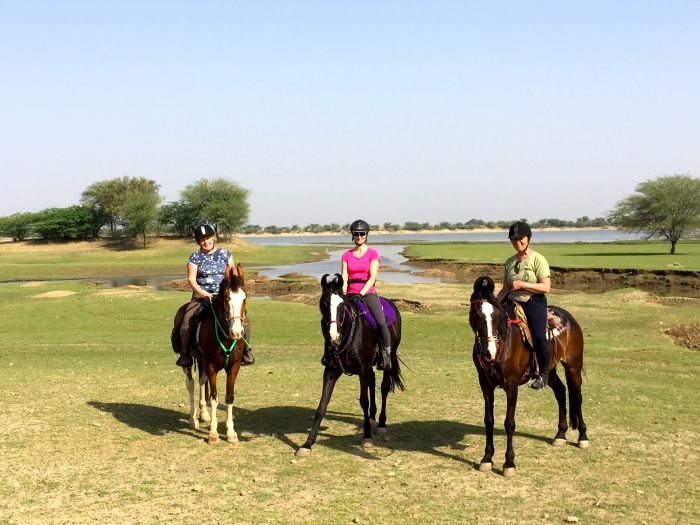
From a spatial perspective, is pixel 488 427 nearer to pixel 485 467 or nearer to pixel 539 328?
pixel 485 467

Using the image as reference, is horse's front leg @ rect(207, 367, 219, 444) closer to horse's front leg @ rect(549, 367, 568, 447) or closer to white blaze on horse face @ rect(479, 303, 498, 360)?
white blaze on horse face @ rect(479, 303, 498, 360)

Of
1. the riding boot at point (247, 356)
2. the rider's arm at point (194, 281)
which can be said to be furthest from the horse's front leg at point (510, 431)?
the rider's arm at point (194, 281)

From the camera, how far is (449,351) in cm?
2047

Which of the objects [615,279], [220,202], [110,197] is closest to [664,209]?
[615,279]

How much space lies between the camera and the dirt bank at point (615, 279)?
143 ft

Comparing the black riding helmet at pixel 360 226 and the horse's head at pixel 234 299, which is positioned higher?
the black riding helmet at pixel 360 226

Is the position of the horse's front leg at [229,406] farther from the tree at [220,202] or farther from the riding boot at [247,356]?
the tree at [220,202]

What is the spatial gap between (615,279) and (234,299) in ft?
148

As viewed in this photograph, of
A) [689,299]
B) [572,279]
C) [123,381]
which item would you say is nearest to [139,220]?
[572,279]

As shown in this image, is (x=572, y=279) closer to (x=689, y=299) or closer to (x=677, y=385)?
(x=689, y=299)

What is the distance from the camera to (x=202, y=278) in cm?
1073

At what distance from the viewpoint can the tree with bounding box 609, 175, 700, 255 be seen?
78.7m

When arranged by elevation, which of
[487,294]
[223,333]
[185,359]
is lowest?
[185,359]

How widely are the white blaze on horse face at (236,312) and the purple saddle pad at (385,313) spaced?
5.96ft
